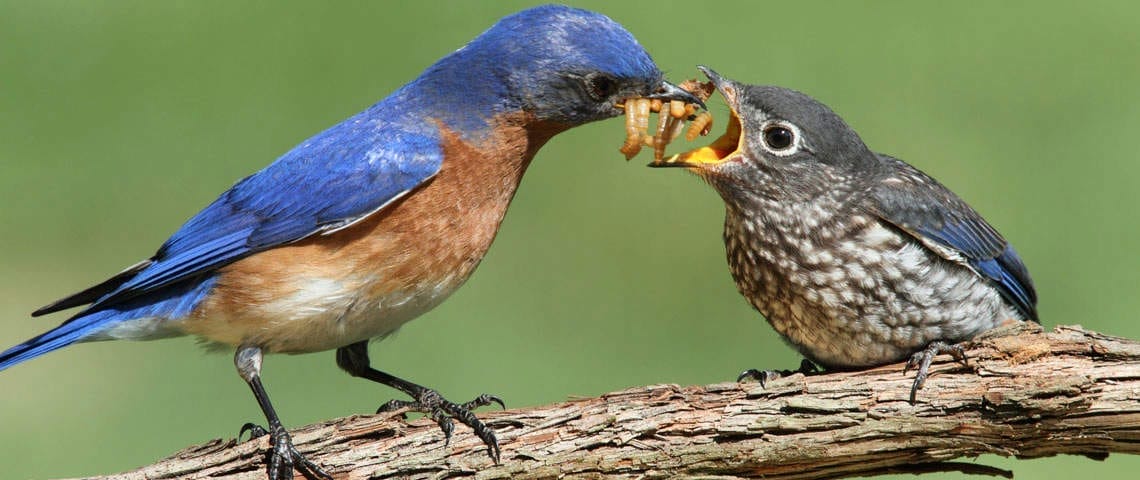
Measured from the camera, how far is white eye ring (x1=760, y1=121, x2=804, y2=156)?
6.00 m

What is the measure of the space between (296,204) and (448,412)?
0.99m

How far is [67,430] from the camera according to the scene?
8773 millimetres

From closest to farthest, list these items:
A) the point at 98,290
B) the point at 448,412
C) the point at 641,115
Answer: the point at 448,412 → the point at 98,290 → the point at 641,115

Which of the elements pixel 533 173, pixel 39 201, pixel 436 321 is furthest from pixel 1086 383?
pixel 39 201

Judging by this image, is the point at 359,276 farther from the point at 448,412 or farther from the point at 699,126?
the point at 699,126

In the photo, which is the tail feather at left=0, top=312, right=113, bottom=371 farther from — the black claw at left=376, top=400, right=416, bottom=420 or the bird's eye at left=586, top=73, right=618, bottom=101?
the bird's eye at left=586, top=73, right=618, bottom=101

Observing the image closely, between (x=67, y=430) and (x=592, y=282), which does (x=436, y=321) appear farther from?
(x=67, y=430)

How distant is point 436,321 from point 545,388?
0.96 metres

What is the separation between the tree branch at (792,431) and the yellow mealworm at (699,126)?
108cm

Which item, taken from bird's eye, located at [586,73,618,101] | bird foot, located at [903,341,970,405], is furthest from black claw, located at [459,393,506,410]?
bird foot, located at [903,341,970,405]

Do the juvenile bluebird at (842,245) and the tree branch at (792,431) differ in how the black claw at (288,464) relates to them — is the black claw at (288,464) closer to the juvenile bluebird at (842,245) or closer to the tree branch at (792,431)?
the tree branch at (792,431)

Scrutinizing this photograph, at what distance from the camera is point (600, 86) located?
20.0 feet

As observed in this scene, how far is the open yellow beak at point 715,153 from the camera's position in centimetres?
596

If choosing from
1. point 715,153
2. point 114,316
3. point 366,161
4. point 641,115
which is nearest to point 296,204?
point 366,161
